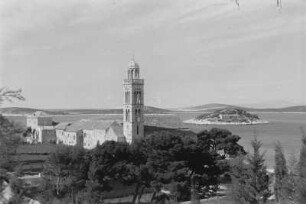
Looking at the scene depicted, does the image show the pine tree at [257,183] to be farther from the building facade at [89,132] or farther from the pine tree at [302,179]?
the building facade at [89,132]

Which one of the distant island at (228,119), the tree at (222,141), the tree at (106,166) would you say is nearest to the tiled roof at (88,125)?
the tree at (222,141)

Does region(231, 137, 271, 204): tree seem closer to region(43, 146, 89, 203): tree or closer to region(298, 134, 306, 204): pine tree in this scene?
region(298, 134, 306, 204): pine tree

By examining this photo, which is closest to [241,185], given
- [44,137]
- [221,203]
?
[221,203]

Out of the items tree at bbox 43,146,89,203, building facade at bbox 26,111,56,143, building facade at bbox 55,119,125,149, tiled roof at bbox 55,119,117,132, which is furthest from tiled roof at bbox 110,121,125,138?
tree at bbox 43,146,89,203

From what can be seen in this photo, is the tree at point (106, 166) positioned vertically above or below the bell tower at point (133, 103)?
below

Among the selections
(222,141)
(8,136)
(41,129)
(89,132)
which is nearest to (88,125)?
(89,132)

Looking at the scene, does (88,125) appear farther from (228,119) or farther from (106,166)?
(228,119)

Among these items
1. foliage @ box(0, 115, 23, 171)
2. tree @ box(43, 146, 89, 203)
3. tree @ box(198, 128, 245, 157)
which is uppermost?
foliage @ box(0, 115, 23, 171)

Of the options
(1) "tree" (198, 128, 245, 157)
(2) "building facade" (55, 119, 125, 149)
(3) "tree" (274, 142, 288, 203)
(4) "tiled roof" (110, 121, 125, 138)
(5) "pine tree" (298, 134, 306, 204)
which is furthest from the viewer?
(2) "building facade" (55, 119, 125, 149)

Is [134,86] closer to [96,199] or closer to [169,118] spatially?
[169,118]
